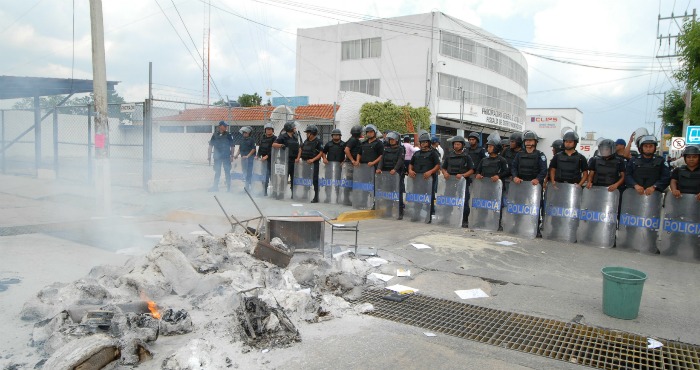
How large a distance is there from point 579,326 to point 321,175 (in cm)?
845

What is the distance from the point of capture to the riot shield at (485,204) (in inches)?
386

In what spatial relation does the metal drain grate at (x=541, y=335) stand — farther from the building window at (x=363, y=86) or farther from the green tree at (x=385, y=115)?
the building window at (x=363, y=86)

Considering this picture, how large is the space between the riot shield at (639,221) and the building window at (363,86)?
3401cm

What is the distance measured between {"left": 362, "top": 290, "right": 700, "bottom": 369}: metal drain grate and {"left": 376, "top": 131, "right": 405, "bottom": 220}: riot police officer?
5706mm

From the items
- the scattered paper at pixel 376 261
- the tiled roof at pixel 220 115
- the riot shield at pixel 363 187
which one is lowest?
the scattered paper at pixel 376 261

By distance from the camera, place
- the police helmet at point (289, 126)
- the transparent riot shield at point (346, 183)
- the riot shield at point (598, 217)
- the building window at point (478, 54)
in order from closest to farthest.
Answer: the riot shield at point (598, 217) → the transparent riot shield at point (346, 183) → the police helmet at point (289, 126) → the building window at point (478, 54)

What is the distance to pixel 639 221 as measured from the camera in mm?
8477

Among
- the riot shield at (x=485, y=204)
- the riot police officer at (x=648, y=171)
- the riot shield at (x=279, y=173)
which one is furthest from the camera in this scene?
the riot shield at (x=279, y=173)

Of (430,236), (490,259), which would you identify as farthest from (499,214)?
(490,259)

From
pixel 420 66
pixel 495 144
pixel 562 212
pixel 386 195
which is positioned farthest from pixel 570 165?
pixel 420 66

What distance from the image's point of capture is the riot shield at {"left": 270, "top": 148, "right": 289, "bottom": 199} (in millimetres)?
12703

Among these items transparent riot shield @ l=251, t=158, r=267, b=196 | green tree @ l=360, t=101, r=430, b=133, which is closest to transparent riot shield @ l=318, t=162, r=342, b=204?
transparent riot shield @ l=251, t=158, r=267, b=196

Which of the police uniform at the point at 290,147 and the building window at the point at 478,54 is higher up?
the building window at the point at 478,54

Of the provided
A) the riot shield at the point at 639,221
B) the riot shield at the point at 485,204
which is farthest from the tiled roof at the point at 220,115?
the riot shield at the point at 639,221
